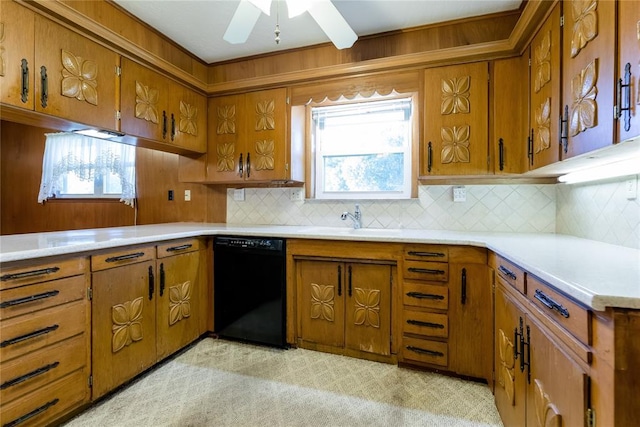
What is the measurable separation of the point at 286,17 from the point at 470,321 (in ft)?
8.46

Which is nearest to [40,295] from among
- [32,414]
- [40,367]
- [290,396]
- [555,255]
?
[40,367]

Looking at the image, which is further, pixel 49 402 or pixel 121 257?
pixel 121 257

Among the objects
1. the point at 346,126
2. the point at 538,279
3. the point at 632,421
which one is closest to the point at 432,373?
the point at 538,279

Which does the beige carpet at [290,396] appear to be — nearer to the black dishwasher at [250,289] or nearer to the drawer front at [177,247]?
the black dishwasher at [250,289]

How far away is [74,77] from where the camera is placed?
1.90 metres

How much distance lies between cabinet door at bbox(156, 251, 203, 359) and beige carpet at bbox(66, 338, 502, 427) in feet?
0.56

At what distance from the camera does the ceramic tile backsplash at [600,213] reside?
1573mm

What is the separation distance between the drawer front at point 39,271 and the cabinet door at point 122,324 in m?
0.12

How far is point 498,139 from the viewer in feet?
7.32

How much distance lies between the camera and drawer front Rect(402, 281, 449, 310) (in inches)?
82.9

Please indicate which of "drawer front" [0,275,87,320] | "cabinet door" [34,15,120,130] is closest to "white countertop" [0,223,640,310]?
"drawer front" [0,275,87,320]

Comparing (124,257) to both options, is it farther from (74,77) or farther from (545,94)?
(545,94)

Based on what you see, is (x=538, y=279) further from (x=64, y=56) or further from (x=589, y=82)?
(x=64, y=56)

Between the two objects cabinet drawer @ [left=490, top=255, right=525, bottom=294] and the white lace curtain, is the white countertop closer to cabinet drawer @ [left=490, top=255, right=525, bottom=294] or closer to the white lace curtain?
cabinet drawer @ [left=490, top=255, right=525, bottom=294]
